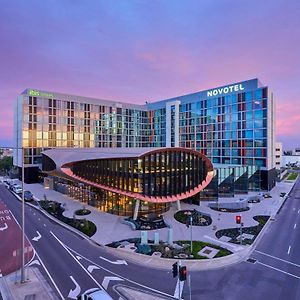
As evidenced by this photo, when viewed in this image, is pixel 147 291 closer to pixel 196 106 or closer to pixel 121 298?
pixel 121 298

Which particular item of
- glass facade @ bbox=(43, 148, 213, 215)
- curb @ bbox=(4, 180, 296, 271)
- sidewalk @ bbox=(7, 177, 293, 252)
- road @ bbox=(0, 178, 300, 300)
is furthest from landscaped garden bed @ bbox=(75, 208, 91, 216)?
curb @ bbox=(4, 180, 296, 271)

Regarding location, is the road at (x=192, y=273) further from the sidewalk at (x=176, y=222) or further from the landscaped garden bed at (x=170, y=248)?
the sidewalk at (x=176, y=222)

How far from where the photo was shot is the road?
23.0 m

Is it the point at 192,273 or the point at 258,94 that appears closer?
the point at 192,273

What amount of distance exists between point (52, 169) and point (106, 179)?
80.4 ft

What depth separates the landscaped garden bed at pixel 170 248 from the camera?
3034 cm

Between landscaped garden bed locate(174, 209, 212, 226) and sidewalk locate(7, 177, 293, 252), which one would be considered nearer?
sidewalk locate(7, 177, 293, 252)

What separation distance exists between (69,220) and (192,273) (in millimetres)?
25343

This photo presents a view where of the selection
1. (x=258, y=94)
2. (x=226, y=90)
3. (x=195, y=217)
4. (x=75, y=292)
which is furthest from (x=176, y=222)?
(x=226, y=90)

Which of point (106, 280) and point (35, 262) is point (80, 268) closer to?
point (106, 280)

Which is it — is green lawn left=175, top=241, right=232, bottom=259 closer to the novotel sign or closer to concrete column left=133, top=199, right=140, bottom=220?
concrete column left=133, top=199, right=140, bottom=220

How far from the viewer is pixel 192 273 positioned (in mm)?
26562

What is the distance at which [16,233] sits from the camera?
38.1m

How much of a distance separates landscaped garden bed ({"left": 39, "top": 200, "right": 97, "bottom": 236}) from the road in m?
2.10
